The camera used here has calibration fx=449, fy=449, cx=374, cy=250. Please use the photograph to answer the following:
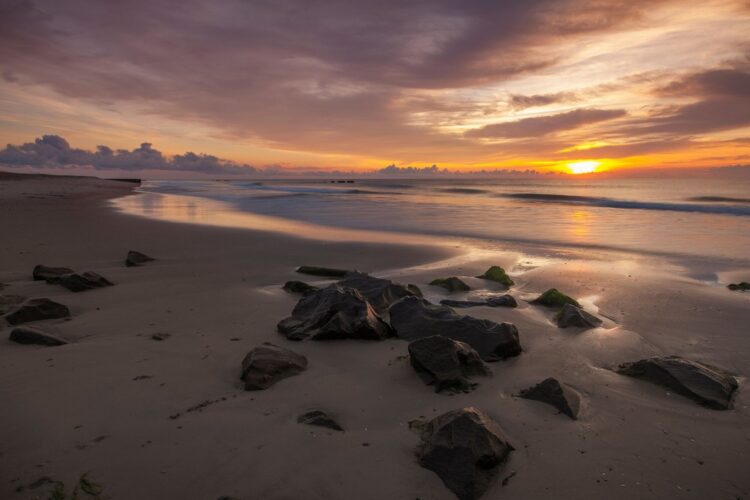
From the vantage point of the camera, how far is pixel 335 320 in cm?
445

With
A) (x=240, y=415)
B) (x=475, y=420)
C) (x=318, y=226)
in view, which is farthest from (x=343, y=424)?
(x=318, y=226)

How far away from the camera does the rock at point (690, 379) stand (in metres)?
3.35

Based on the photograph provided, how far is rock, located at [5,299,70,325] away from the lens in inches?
185

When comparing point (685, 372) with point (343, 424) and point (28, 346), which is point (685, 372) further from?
point (28, 346)

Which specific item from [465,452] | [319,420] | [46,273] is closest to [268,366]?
[319,420]

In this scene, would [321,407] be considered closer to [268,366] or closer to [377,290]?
[268,366]

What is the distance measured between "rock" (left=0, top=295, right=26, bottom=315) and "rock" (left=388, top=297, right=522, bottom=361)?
171 inches

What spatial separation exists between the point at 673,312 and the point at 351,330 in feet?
14.1

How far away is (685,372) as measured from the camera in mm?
3584

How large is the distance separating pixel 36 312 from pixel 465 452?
477 centimetres

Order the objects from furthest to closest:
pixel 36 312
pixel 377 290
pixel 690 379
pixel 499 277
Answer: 1. pixel 499 277
2. pixel 377 290
3. pixel 36 312
4. pixel 690 379

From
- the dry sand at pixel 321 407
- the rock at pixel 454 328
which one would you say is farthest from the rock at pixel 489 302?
the rock at pixel 454 328

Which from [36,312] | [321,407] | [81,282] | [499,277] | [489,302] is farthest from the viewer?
[499,277]

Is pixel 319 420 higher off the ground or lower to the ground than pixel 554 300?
lower
